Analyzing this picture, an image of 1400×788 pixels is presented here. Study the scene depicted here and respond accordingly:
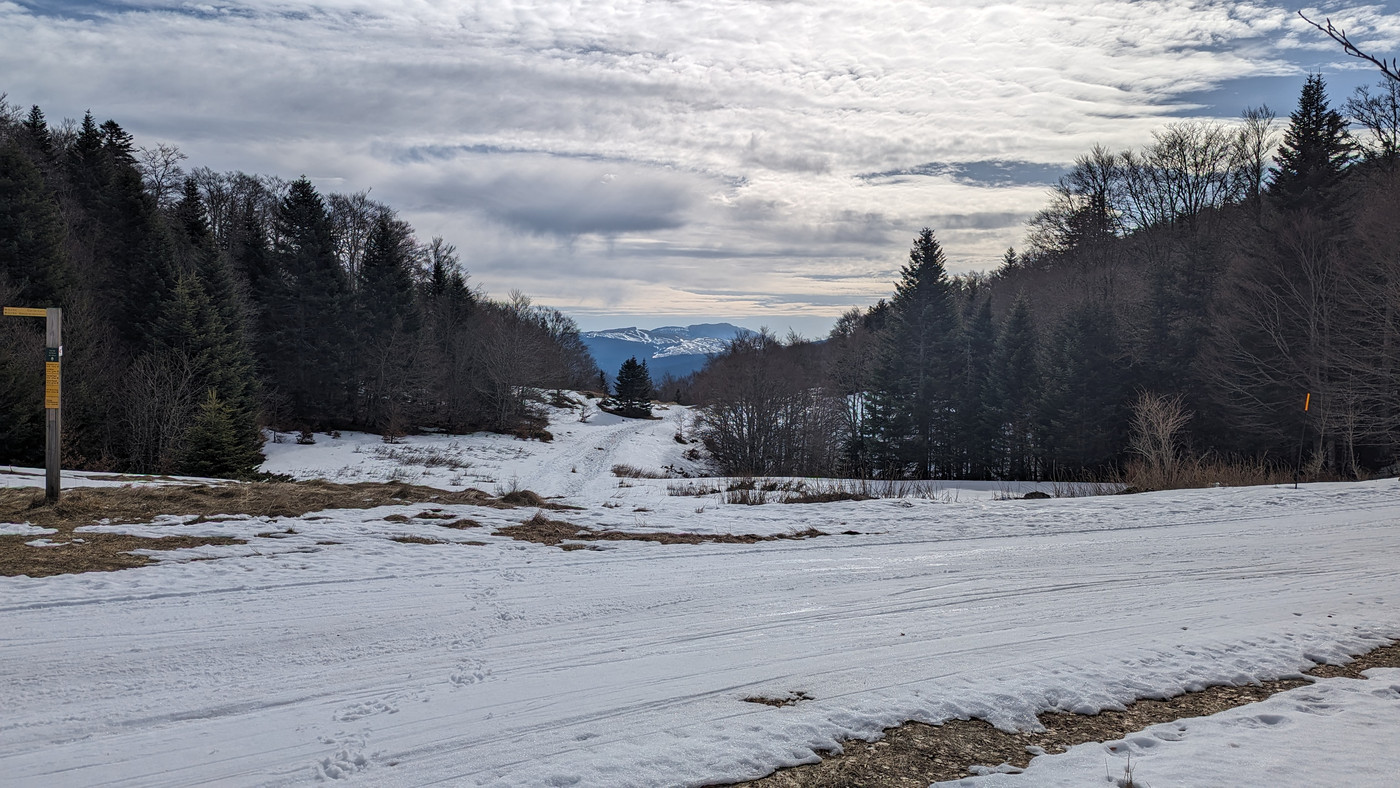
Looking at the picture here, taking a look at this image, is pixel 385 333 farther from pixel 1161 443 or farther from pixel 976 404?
pixel 1161 443

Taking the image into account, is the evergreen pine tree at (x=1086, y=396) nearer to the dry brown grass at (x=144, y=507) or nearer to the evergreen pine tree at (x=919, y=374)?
the evergreen pine tree at (x=919, y=374)

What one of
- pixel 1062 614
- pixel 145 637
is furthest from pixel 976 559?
pixel 145 637

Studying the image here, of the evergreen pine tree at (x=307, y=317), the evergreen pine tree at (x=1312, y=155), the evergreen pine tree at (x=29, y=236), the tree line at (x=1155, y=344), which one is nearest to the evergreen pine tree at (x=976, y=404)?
the tree line at (x=1155, y=344)

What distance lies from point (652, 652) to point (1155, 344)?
128ft

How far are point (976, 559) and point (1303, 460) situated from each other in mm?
28926

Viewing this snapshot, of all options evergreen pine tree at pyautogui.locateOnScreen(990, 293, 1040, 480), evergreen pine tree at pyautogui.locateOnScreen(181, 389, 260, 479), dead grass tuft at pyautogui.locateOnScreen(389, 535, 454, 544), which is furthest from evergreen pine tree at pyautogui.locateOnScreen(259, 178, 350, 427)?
evergreen pine tree at pyautogui.locateOnScreen(990, 293, 1040, 480)

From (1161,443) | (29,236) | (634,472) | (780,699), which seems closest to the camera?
(780,699)

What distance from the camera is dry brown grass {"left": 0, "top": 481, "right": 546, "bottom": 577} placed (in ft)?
23.3

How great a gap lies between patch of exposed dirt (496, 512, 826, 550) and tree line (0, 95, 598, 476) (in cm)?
1499

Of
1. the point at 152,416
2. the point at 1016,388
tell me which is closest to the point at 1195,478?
the point at 1016,388

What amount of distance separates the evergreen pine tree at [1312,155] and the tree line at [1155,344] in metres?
0.07

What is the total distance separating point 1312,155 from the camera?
31156mm

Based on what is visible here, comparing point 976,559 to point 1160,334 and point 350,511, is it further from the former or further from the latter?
point 1160,334

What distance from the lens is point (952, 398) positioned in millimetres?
42781
